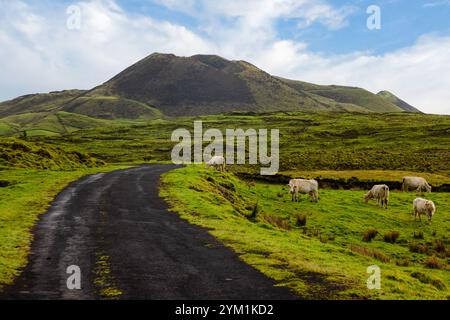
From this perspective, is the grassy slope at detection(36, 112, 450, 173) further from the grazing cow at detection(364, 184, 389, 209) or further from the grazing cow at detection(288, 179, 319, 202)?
the grazing cow at detection(288, 179, 319, 202)

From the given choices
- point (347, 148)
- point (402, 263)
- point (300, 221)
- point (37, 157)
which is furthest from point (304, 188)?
point (347, 148)

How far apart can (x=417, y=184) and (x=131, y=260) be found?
4590 cm

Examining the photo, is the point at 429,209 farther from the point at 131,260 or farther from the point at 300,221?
the point at 131,260

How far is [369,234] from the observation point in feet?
103

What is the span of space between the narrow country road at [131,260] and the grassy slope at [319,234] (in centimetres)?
121

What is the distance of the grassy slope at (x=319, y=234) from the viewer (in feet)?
48.3

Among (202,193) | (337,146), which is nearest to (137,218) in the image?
(202,193)

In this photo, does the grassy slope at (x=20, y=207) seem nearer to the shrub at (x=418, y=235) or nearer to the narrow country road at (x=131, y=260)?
the narrow country road at (x=131, y=260)

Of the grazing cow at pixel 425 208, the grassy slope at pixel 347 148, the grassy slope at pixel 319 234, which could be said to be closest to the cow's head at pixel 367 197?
→ the grassy slope at pixel 319 234

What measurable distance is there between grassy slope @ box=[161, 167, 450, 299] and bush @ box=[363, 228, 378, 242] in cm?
39

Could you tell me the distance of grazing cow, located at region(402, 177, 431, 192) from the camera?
5328 centimetres
